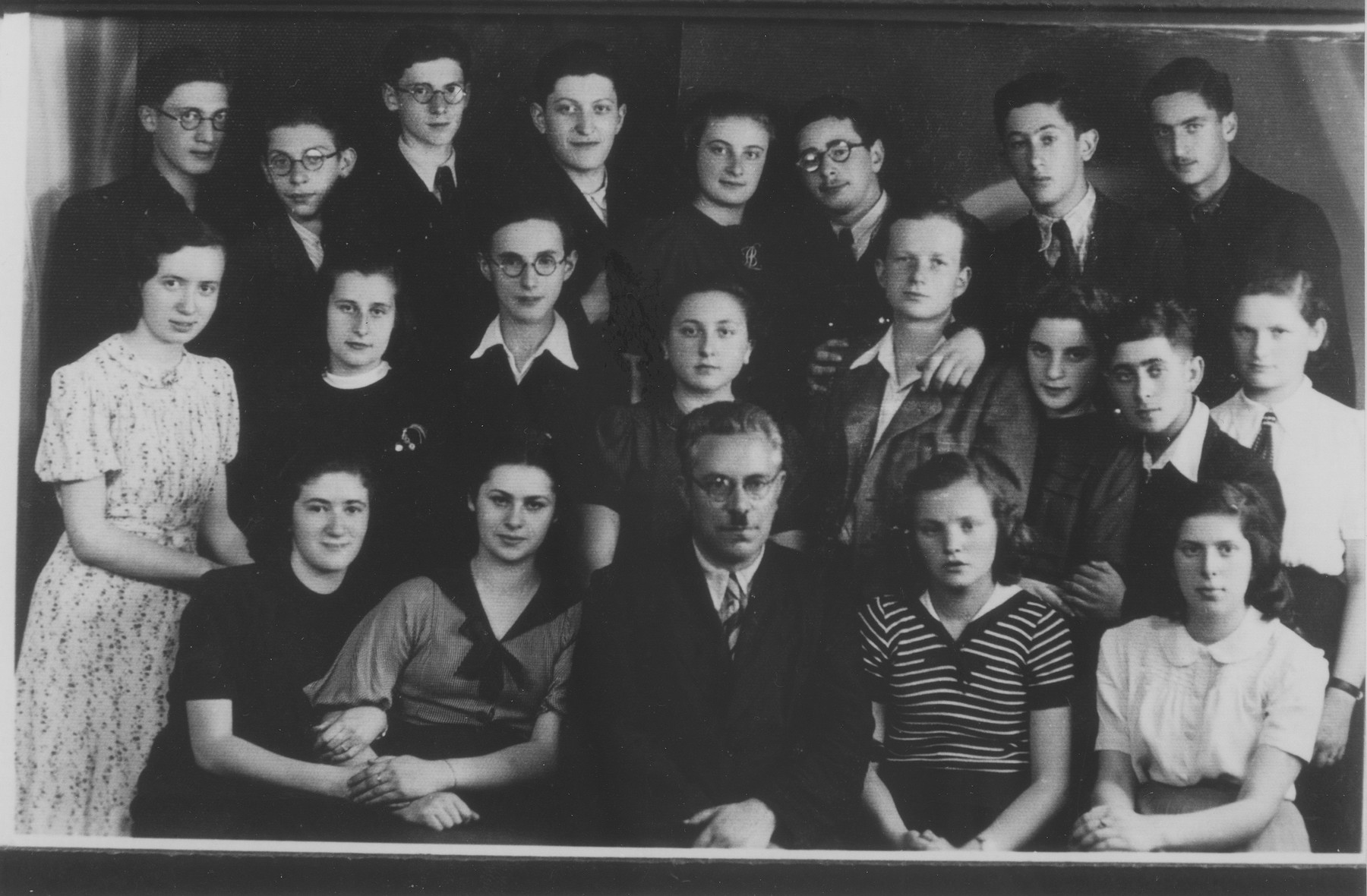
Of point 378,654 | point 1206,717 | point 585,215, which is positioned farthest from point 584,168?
point 1206,717

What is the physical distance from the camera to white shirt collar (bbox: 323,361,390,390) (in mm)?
2020

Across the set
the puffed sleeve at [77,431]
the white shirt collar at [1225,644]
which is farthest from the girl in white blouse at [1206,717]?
the puffed sleeve at [77,431]

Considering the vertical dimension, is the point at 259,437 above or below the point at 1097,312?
below

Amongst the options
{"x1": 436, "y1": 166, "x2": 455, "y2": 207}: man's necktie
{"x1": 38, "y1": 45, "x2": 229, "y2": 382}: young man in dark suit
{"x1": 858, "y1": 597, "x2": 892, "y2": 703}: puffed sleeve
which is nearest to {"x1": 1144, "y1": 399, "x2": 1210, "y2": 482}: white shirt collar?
{"x1": 858, "y1": 597, "x2": 892, "y2": 703}: puffed sleeve

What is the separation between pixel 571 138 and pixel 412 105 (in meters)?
0.30

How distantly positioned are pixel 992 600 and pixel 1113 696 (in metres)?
0.27

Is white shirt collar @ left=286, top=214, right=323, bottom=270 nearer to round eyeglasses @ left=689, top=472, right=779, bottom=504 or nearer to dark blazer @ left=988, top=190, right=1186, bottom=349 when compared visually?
round eyeglasses @ left=689, top=472, right=779, bottom=504

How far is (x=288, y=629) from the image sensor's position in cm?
199

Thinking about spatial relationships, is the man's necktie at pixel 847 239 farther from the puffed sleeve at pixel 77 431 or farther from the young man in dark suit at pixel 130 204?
the puffed sleeve at pixel 77 431

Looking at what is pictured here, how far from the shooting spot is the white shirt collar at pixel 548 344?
203 cm

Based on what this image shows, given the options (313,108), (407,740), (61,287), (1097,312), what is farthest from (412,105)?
(1097,312)

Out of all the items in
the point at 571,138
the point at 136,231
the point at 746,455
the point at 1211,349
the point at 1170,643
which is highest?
the point at 571,138

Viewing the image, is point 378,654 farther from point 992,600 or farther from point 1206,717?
point 1206,717

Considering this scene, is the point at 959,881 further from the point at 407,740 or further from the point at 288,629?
the point at 288,629
